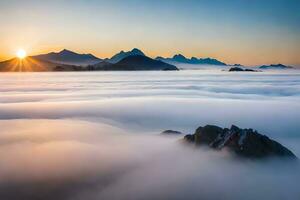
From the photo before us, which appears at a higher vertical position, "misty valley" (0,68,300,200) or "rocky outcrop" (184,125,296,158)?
"rocky outcrop" (184,125,296,158)

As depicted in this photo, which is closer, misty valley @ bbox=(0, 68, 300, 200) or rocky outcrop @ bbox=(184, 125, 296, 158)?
misty valley @ bbox=(0, 68, 300, 200)

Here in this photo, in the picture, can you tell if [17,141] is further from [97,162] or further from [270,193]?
[270,193]

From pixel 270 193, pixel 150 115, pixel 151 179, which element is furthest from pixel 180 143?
pixel 150 115

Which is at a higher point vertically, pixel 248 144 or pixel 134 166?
pixel 248 144

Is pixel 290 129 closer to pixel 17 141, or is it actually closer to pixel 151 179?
pixel 151 179

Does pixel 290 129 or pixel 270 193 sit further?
pixel 290 129

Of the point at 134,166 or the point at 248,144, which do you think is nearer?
the point at 248,144

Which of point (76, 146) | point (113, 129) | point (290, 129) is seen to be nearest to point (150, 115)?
point (113, 129)

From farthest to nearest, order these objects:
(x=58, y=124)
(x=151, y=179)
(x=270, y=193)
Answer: (x=58, y=124), (x=151, y=179), (x=270, y=193)

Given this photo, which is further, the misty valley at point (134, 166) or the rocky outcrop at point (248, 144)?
the rocky outcrop at point (248, 144)

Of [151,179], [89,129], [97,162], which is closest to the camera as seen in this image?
[151,179]

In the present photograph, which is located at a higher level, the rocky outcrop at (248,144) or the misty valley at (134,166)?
the rocky outcrop at (248,144)
